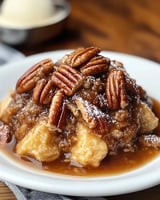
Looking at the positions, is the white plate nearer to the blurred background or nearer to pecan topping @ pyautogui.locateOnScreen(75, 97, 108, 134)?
pecan topping @ pyautogui.locateOnScreen(75, 97, 108, 134)

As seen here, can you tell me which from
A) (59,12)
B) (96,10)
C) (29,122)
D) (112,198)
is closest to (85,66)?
(29,122)

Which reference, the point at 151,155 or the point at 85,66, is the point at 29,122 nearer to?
the point at 85,66

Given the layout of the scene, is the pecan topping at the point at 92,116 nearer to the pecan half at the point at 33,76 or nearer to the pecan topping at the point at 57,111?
the pecan topping at the point at 57,111

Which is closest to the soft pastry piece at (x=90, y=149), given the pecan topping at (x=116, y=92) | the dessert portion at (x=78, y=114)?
the dessert portion at (x=78, y=114)

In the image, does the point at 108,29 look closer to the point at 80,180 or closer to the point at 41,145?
A: the point at 41,145

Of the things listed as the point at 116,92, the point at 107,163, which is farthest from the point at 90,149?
the point at 116,92
